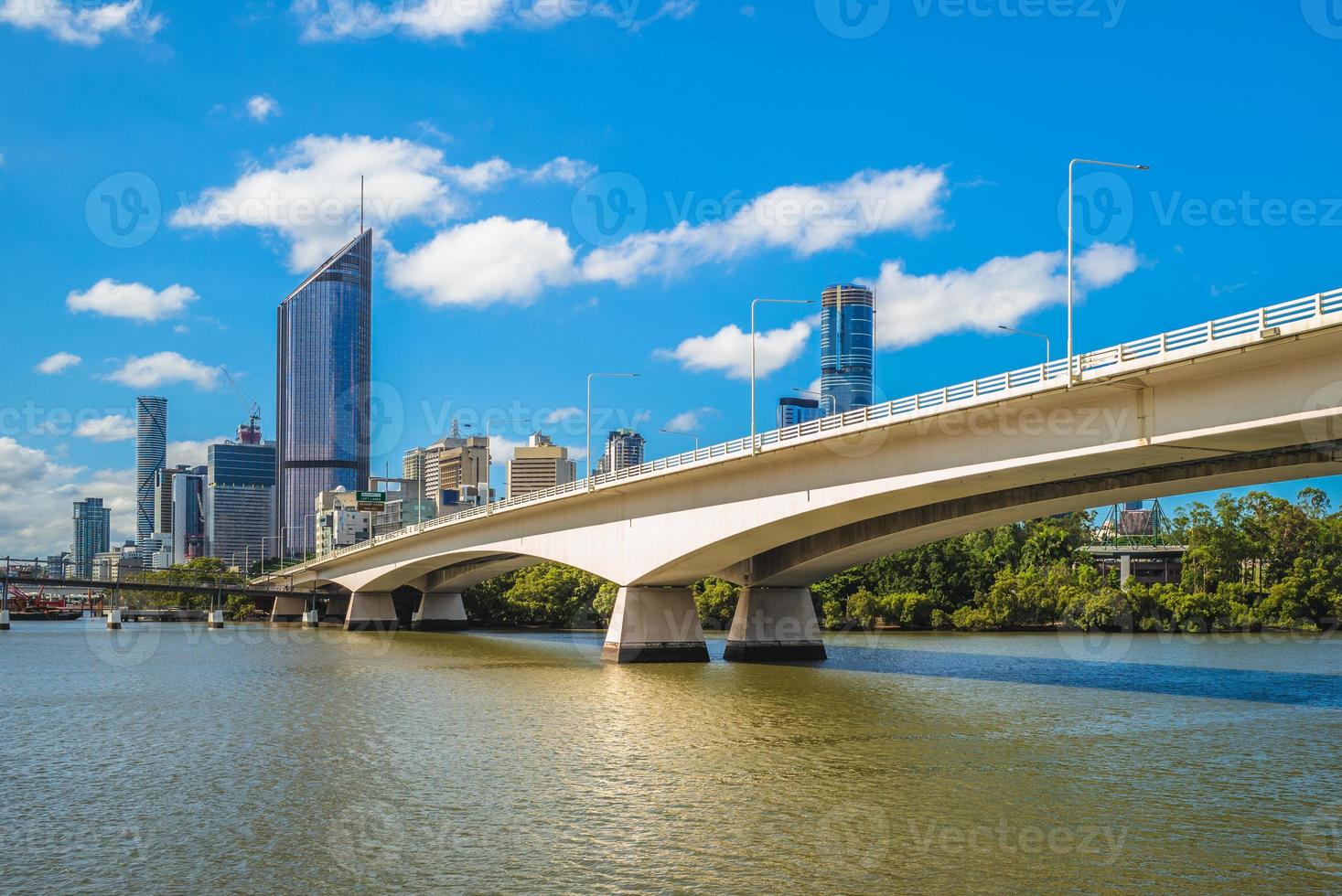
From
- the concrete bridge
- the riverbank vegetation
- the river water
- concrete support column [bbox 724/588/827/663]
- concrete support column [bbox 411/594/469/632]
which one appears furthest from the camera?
concrete support column [bbox 411/594/469/632]

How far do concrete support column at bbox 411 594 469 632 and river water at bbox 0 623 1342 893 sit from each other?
51.5m

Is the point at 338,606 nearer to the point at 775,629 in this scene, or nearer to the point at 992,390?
the point at 775,629

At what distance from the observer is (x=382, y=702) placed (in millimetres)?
40625

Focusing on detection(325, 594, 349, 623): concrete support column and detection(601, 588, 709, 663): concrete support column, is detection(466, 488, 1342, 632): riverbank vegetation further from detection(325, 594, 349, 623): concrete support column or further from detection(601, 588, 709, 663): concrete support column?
detection(601, 588, 709, 663): concrete support column

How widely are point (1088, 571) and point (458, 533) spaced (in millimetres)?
49794

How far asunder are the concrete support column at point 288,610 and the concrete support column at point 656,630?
69.8m

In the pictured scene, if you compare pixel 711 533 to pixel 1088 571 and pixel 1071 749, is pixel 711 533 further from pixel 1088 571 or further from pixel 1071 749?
pixel 1088 571

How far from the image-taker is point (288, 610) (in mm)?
118000

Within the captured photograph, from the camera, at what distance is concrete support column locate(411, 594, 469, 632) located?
100 meters

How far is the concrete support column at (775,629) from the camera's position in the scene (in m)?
56.0

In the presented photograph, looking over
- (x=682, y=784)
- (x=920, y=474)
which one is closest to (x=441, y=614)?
(x=920, y=474)

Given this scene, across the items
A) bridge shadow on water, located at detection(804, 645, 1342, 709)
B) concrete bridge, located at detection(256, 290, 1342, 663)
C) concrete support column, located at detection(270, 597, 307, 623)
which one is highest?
→ concrete bridge, located at detection(256, 290, 1342, 663)

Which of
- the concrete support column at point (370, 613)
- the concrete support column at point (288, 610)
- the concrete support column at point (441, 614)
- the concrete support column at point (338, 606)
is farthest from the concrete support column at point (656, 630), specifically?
the concrete support column at point (288, 610)

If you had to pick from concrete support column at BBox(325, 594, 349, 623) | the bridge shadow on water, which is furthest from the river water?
concrete support column at BBox(325, 594, 349, 623)
